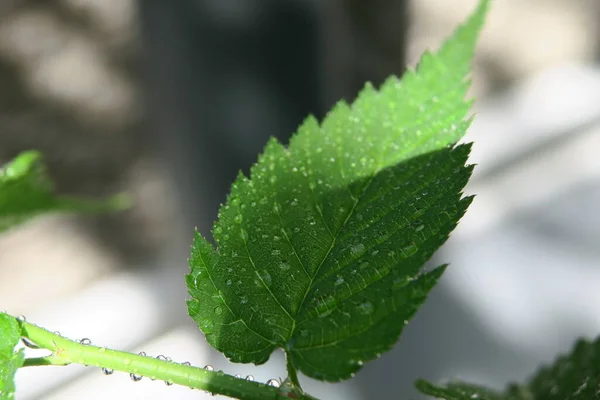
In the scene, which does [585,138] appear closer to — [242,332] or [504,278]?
[504,278]

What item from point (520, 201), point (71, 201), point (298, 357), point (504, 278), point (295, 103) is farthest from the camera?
point (520, 201)

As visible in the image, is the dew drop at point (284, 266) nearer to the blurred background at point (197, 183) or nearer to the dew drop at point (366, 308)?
the dew drop at point (366, 308)

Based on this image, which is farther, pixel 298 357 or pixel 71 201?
pixel 71 201

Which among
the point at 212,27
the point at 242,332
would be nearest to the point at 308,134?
the point at 242,332

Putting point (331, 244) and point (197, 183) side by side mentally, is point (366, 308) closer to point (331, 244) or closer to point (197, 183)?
point (331, 244)

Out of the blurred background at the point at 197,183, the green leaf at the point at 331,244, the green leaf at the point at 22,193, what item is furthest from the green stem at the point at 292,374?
the blurred background at the point at 197,183

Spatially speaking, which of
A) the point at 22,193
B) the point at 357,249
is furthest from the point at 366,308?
the point at 22,193
